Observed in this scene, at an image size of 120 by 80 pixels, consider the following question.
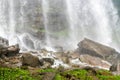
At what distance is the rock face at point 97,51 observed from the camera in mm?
36969

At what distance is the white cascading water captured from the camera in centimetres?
4774

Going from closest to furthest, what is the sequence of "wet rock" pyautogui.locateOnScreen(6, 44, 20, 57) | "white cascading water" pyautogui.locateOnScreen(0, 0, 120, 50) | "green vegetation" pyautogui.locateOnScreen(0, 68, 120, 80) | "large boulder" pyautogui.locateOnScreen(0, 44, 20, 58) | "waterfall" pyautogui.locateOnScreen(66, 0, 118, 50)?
"green vegetation" pyautogui.locateOnScreen(0, 68, 120, 80) < "large boulder" pyautogui.locateOnScreen(0, 44, 20, 58) < "wet rock" pyautogui.locateOnScreen(6, 44, 20, 57) < "white cascading water" pyautogui.locateOnScreen(0, 0, 120, 50) < "waterfall" pyautogui.locateOnScreen(66, 0, 118, 50)

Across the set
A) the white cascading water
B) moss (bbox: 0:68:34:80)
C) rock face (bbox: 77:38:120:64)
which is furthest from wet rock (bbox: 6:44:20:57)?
the white cascading water

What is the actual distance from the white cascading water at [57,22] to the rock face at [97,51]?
20.5 ft

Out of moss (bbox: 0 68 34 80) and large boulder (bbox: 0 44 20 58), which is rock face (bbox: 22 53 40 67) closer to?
large boulder (bbox: 0 44 20 58)

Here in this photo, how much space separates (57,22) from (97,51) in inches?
667

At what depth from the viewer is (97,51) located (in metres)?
37.1

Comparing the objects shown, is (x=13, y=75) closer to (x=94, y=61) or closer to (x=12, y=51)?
(x=12, y=51)

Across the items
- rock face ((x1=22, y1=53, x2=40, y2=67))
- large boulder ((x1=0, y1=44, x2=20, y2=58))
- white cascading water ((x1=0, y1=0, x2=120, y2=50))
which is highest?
white cascading water ((x1=0, y1=0, x2=120, y2=50))

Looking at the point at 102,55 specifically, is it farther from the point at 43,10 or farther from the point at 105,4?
the point at 105,4

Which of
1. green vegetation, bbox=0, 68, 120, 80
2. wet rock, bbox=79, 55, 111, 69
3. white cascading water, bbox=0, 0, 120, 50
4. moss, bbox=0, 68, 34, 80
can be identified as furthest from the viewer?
white cascading water, bbox=0, 0, 120, 50

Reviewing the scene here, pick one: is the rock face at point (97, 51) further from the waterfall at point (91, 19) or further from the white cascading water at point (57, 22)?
the waterfall at point (91, 19)

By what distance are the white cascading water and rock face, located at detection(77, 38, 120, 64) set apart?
6.26 m

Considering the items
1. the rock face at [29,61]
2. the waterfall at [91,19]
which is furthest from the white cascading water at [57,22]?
the rock face at [29,61]
